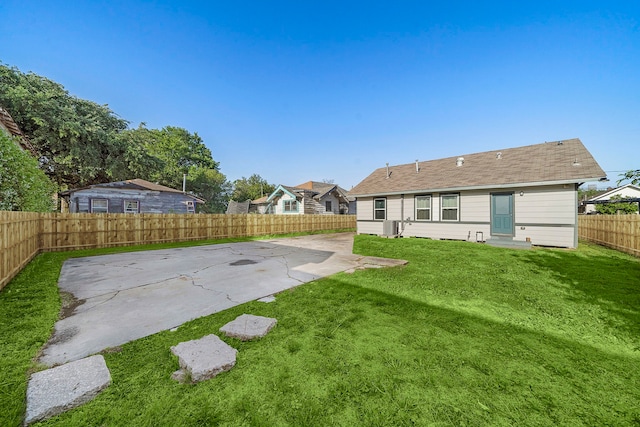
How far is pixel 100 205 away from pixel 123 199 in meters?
1.37

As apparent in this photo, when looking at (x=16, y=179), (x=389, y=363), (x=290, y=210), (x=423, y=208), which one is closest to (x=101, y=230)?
(x=16, y=179)

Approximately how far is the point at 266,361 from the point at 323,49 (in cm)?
1745

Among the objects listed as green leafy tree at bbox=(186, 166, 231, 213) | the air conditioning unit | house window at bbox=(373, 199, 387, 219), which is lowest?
the air conditioning unit

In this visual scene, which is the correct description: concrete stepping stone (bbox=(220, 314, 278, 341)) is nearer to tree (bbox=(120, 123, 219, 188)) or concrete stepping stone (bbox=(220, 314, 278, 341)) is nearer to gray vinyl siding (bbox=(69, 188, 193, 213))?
gray vinyl siding (bbox=(69, 188, 193, 213))

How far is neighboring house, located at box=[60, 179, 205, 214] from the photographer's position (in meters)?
16.7

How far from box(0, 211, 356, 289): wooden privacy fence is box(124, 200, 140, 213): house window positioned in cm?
804

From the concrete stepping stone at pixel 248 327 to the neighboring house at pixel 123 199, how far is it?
19624mm

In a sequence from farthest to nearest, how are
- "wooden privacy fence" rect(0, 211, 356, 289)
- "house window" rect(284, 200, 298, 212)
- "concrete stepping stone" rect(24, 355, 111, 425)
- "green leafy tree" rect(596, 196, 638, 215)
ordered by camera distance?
"house window" rect(284, 200, 298, 212) < "green leafy tree" rect(596, 196, 638, 215) < "wooden privacy fence" rect(0, 211, 356, 289) < "concrete stepping stone" rect(24, 355, 111, 425)

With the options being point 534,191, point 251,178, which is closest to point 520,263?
point 534,191

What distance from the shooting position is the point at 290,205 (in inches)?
963

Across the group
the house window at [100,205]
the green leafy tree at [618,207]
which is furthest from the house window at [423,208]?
the house window at [100,205]

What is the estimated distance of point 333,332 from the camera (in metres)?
3.07

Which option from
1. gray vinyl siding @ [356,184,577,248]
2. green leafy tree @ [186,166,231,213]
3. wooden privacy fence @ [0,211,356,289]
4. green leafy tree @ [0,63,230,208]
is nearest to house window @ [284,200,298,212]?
wooden privacy fence @ [0,211,356,289]

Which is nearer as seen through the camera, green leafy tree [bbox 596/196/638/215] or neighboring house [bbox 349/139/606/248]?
neighboring house [bbox 349/139/606/248]
